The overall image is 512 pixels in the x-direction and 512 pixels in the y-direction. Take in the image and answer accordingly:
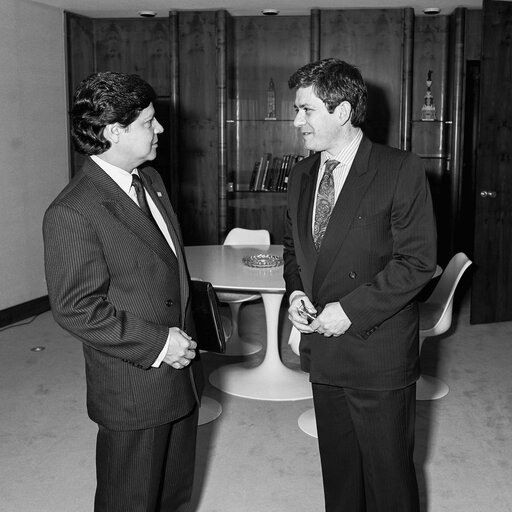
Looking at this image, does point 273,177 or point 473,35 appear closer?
point 473,35

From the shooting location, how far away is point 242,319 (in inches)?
229

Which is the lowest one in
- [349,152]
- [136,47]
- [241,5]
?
[349,152]

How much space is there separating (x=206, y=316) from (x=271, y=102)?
438 cm

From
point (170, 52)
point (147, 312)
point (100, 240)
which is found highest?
point (170, 52)

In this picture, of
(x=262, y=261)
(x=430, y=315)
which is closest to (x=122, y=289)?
(x=262, y=261)

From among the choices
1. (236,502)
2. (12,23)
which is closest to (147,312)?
(236,502)

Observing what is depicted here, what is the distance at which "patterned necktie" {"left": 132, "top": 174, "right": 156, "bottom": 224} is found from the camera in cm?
196

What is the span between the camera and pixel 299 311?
2.16 m

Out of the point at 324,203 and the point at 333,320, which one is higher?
the point at 324,203

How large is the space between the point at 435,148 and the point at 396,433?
4.64 metres

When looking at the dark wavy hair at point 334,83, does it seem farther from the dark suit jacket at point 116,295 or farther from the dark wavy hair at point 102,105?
the dark suit jacket at point 116,295

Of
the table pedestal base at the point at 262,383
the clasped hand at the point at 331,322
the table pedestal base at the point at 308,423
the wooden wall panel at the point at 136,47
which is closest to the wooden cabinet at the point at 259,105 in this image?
the wooden wall panel at the point at 136,47

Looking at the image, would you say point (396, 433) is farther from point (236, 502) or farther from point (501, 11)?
point (501, 11)

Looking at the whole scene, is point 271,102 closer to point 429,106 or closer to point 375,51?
point 375,51
